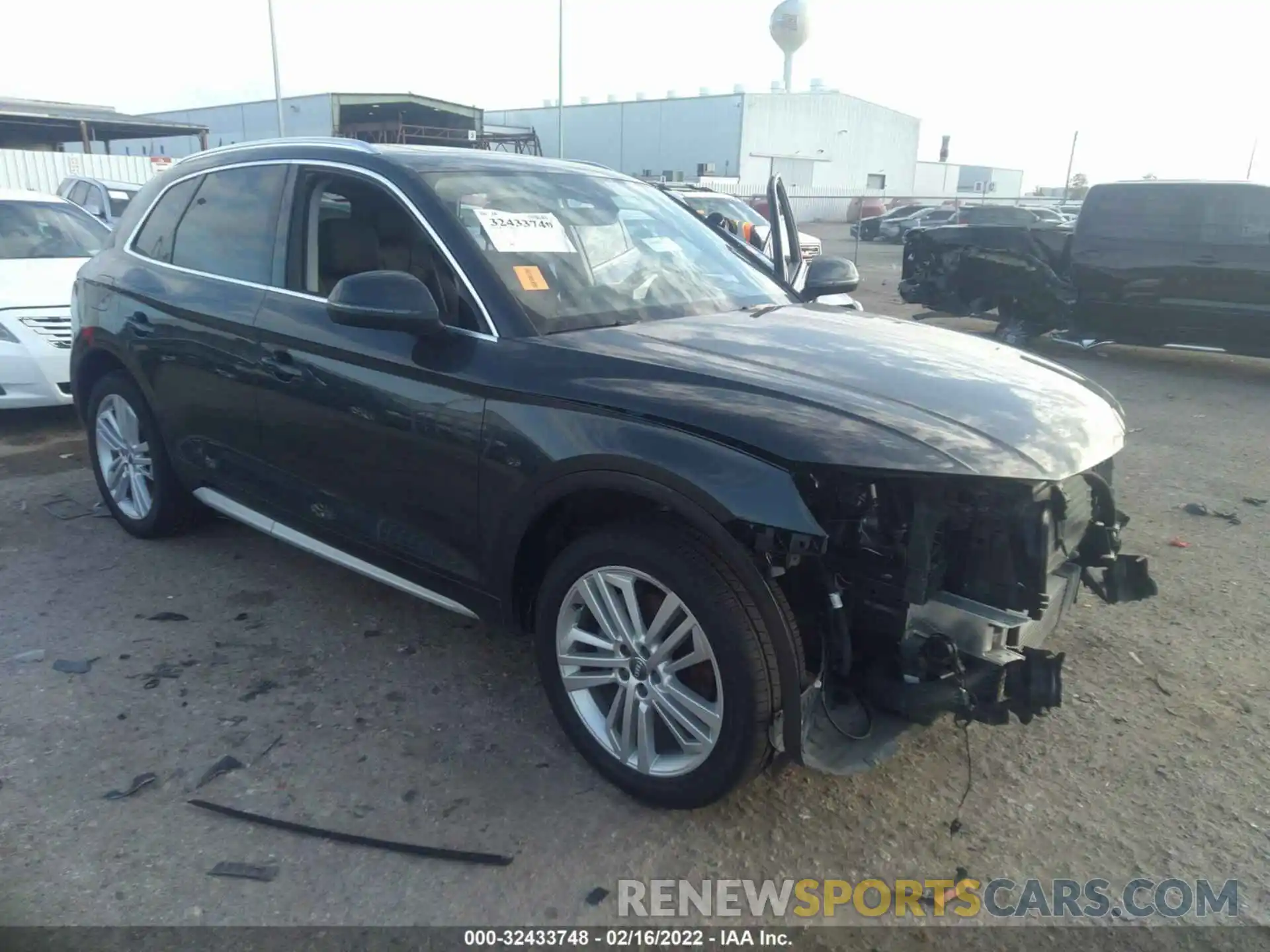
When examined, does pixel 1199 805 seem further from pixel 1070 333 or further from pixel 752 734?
pixel 1070 333

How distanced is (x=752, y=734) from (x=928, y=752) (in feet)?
2.95

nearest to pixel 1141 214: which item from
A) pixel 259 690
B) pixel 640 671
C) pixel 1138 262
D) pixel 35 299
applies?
pixel 1138 262

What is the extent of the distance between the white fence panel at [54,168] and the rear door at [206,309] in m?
20.4

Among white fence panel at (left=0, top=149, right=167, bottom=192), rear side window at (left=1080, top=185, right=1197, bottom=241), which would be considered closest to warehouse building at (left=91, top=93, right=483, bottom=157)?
white fence panel at (left=0, top=149, right=167, bottom=192)

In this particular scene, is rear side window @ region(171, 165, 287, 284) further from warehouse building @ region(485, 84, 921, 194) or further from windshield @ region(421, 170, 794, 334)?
warehouse building @ region(485, 84, 921, 194)

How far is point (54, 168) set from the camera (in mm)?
23594

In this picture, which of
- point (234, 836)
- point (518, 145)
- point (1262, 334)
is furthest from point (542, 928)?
point (518, 145)

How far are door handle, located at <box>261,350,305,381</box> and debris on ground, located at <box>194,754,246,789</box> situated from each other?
1.37 meters

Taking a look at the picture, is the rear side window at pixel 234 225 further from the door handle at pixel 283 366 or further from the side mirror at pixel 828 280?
the side mirror at pixel 828 280

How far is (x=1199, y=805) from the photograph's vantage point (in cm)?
286

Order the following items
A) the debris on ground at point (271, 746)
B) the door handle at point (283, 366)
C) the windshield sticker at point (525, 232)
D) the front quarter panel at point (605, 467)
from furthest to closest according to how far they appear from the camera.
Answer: the door handle at point (283, 366), the windshield sticker at point (525, 232), the debris on ground at point (271, 746), the front quarter panel at point (605, 467)

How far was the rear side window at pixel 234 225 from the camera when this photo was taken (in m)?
3.88

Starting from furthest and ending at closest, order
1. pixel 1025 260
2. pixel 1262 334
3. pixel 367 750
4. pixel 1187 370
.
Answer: pixel 1025 260 → pixel 1187 370 → pixel 1262 334 → pixel 367 750

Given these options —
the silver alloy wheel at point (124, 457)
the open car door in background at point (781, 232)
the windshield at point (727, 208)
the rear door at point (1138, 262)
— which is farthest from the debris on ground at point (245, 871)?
the windshield at point (727, 208)
